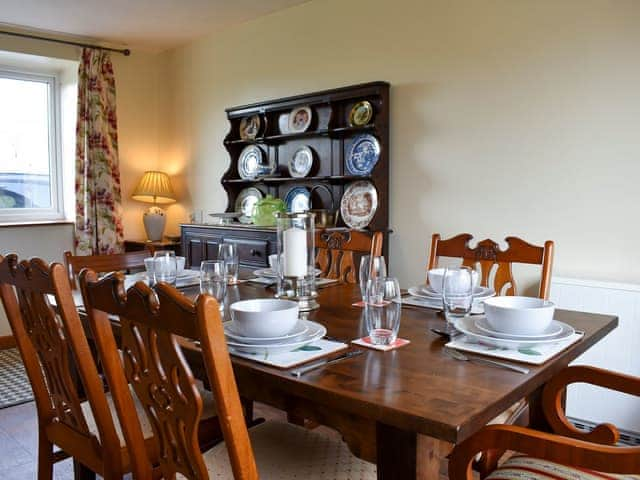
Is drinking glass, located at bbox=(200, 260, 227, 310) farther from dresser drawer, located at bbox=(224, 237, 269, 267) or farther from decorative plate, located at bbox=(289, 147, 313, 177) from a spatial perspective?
decorative plate, located at bbox=(289, 147, 313, 177)

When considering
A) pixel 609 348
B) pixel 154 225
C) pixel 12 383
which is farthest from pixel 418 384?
pixel 154 225

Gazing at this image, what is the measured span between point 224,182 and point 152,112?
1.30 m

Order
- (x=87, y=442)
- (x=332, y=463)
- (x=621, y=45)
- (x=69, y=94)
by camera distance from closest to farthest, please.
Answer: (x=332, y=463) → (x=87, y=442) → (x=621, y=45) → (x=69, y=94)

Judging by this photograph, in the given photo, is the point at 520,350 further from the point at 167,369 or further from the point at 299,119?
the point at 299,119

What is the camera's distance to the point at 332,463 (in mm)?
1339

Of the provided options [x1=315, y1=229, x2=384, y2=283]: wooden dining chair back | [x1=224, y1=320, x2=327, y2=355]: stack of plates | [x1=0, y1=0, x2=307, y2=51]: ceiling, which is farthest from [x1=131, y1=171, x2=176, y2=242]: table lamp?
[x1=224, y1=320, x2=327, y2=355]: stack of plates

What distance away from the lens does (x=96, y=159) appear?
14.5 feet

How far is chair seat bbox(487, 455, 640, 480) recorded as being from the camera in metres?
1.20

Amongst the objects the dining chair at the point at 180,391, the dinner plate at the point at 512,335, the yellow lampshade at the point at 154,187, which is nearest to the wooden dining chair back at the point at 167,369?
the dining chair at the point at 180,391

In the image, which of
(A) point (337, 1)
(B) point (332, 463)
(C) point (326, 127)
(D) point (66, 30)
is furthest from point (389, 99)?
(D) point (66, 30)

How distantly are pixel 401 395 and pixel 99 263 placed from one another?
A: 5.85ft

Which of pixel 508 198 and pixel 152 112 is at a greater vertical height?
pixel 152 112

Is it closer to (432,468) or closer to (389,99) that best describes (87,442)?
(432,468)

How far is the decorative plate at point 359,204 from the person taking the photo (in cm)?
327
